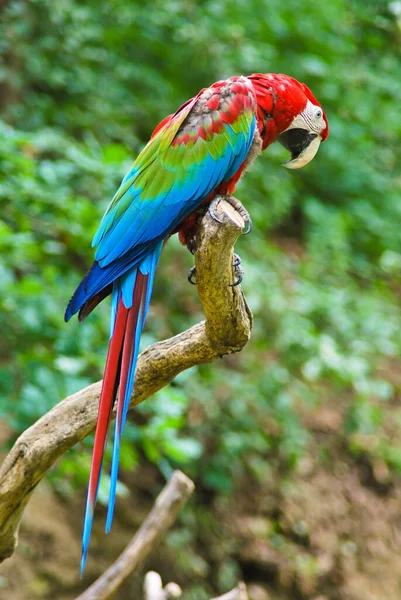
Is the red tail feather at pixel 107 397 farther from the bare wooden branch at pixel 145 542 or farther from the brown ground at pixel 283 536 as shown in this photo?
the brown ground at pixel 283 536

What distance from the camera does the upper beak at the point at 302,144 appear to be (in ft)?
6.15

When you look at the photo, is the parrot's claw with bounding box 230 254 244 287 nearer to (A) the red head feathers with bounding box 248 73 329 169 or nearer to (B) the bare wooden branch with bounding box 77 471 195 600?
(A) the red head feathers with bounding box 248 73 329 169

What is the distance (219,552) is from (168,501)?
1677 mm

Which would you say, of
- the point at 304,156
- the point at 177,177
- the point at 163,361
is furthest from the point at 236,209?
the point at 304,156

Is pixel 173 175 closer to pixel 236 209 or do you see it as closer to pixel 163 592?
pixel 236 209

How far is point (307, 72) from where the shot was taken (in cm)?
391

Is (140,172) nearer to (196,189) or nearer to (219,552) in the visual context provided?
(196,189)

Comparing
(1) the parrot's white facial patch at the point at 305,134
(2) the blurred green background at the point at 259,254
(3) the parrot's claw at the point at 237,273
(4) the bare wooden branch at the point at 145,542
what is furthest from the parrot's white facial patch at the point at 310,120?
(4) the bare wooden branch at the point at 145,542

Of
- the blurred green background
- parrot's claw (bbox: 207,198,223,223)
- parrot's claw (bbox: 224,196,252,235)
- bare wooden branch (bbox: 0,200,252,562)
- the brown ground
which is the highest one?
parrot's claw (bbox: 207,198,223,223)

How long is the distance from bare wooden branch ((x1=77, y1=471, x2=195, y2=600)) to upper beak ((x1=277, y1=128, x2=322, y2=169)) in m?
0.88

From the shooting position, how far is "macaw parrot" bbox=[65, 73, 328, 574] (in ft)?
5.06

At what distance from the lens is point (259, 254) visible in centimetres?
333

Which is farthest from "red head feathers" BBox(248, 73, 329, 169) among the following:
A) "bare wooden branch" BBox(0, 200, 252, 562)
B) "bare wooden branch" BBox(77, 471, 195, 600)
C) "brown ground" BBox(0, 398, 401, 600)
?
"brown ground" BBox(0, 398, 401, 600)

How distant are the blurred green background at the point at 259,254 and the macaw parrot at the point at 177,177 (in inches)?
21.2
